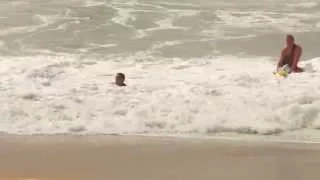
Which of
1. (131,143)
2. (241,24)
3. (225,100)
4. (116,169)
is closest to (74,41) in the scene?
(241,24)

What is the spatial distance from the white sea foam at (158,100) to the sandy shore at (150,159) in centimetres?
45

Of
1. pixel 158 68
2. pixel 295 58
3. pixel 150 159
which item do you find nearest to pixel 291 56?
pixel 295 58

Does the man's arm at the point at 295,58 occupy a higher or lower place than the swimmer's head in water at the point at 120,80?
higher

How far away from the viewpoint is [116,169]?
5137 mm

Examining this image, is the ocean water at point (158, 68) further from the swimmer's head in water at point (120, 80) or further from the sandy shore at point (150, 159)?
the sandy shore at point (150, 159)

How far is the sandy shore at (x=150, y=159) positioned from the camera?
4984mm

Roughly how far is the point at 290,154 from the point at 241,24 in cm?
830

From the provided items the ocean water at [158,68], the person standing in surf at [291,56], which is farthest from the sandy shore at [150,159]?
the person standing in surf at [291,56]

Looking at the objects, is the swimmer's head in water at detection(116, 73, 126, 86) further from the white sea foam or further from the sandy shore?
the sandy shore

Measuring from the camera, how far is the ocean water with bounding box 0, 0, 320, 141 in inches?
262

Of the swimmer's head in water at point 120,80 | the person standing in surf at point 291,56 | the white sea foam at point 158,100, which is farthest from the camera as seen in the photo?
the person standing in surf at point 291,56

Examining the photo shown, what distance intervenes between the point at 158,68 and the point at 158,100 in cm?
217

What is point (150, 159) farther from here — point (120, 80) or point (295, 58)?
point (295, 58)

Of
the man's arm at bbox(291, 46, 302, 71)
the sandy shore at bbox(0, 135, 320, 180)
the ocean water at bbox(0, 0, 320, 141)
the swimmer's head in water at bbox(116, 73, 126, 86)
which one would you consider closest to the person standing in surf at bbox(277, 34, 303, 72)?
the man's arm at bbox(291, 46, 302, 71)
